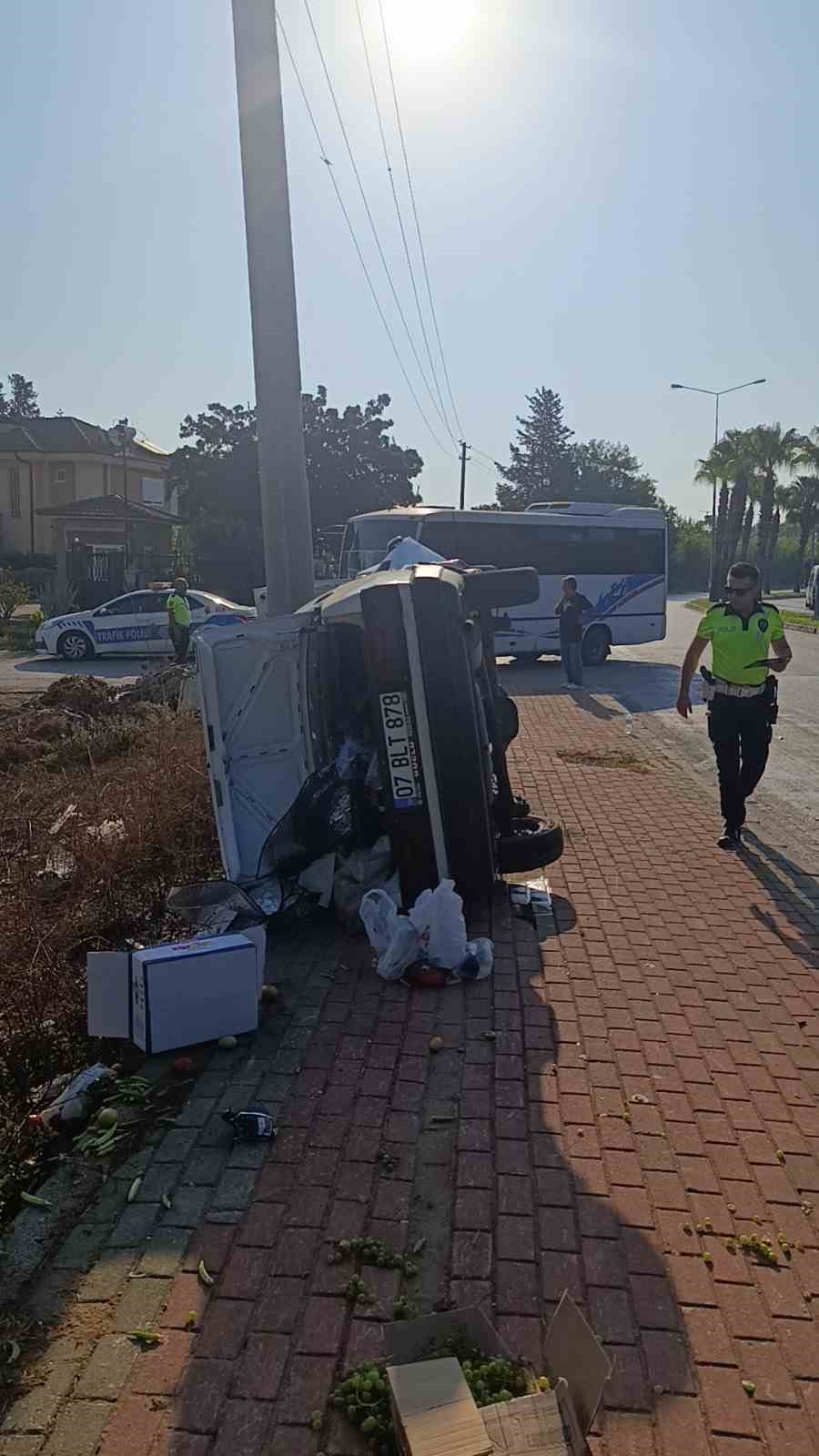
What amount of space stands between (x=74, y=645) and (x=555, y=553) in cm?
1111

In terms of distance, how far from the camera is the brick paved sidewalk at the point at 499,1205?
105 inches

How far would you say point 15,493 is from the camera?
5709 centimetres

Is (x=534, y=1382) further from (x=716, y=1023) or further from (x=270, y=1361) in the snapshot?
(x=716, y=1023)

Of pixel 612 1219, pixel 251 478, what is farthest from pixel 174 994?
pixel 251 478

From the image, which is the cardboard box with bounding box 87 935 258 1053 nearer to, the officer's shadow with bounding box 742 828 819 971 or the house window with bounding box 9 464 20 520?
the officer's shadow with bounding box 742 828 819 971

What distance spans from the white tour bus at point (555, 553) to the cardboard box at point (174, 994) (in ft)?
59.6

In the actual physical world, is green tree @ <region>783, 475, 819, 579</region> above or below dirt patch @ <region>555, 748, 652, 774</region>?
above

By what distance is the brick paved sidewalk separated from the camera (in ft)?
8.73

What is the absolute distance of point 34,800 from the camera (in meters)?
8.11

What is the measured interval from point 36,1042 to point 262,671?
2.66m

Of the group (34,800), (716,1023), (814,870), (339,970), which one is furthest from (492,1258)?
(34,800)

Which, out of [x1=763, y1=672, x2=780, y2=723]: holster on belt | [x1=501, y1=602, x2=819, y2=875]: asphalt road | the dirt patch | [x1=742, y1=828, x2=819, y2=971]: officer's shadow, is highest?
[x1=763, y1=672, x2=780, y2=723]: holster on belt

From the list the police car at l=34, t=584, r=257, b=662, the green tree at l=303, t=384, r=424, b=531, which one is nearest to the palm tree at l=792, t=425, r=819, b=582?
the green tree at l=303, t=384, r=424, b=531

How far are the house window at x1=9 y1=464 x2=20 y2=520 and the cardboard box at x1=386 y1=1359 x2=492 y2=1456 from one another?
59362 mm
